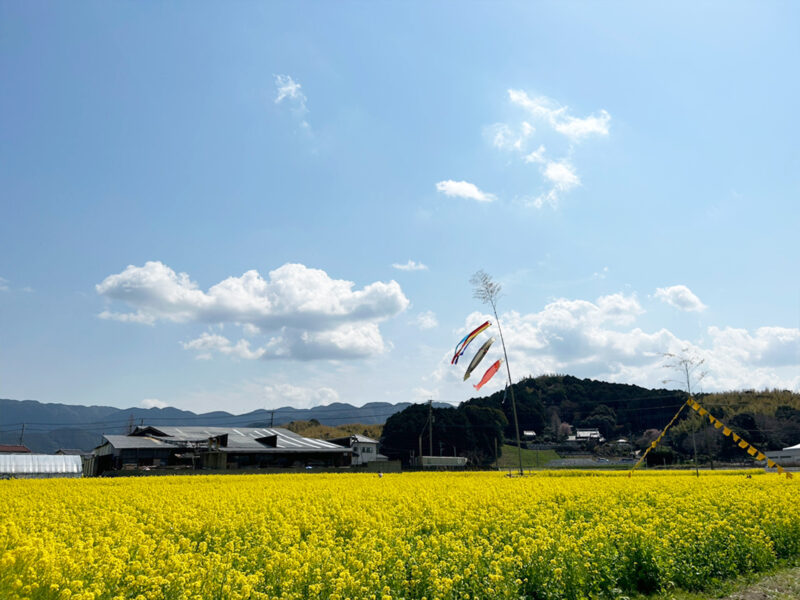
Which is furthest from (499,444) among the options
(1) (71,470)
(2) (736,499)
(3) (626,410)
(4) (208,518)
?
(4) (208,518)

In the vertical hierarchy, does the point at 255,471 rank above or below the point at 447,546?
below

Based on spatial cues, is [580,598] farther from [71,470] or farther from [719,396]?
[719,396]

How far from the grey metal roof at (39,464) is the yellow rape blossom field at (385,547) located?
156 ft

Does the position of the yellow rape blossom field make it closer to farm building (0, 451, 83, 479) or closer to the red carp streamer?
Result: the red carp streamer

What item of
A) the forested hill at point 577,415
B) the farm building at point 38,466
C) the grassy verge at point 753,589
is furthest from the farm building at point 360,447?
the grassy verge at point 753,589

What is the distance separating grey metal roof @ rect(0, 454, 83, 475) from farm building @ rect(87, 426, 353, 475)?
4.33 metres

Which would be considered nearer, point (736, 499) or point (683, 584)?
point (683, 584)

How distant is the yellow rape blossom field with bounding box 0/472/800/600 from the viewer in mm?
7160

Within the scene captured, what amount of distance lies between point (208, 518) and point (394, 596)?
6957 mm

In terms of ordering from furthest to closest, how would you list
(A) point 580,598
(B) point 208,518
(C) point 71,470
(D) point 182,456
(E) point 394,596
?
(C) point 71,470
(D) point 182,456
(B) point 208,518
(A) point 580,598
(E) point 394,596

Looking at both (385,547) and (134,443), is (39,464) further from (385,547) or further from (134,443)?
(385,547)

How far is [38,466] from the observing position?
56.6 m

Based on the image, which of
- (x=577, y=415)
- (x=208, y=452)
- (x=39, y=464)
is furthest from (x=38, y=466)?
(x=577, y=415)

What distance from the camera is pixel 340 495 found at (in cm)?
1802
